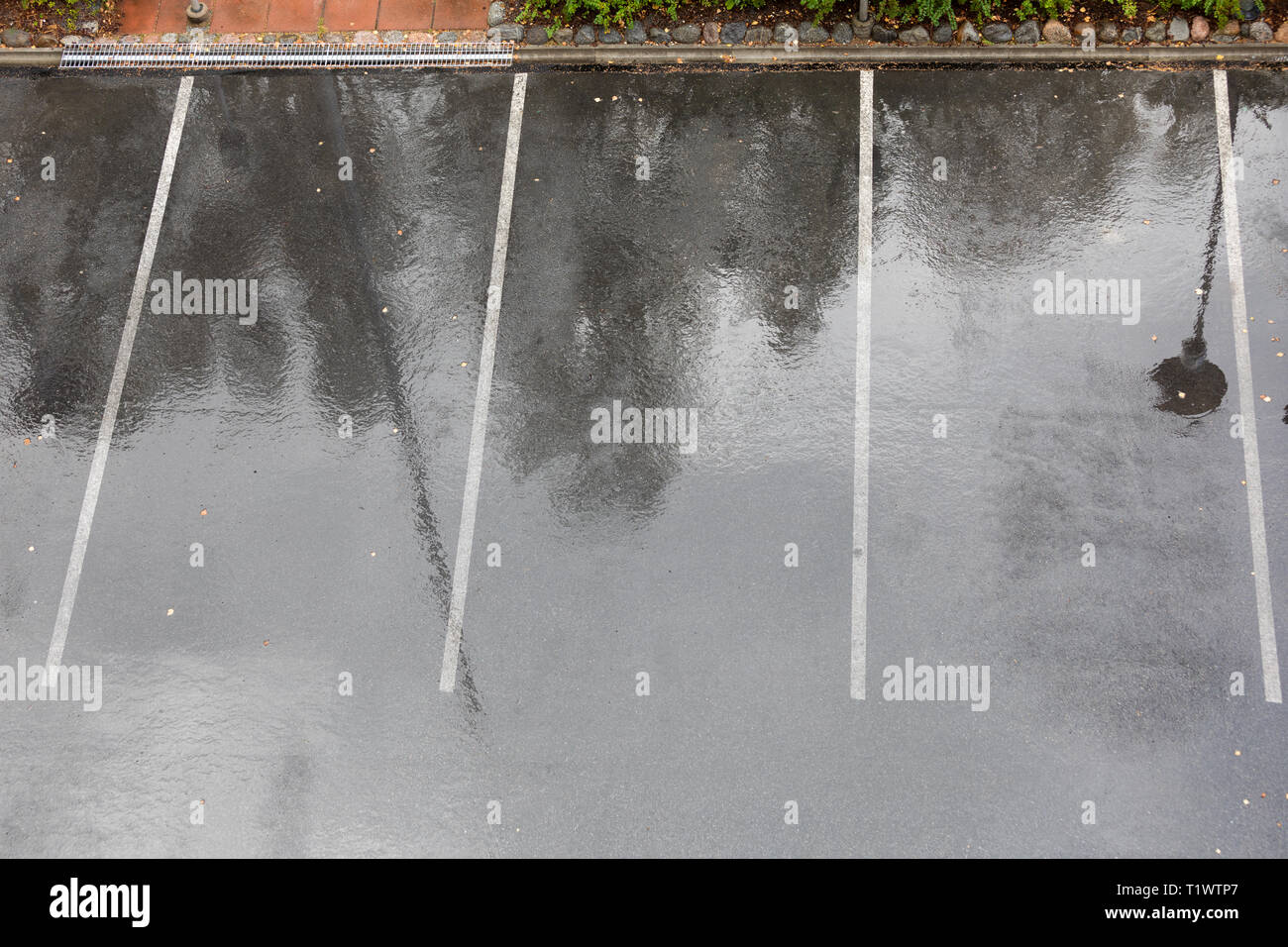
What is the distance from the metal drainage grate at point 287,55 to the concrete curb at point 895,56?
0.56 meters

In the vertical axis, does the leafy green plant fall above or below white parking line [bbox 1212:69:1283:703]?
above

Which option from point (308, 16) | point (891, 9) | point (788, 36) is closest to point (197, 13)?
point (308, 16)

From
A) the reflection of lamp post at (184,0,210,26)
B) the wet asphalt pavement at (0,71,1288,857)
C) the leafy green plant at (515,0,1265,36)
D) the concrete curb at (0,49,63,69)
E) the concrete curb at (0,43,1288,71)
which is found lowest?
the wet asphalt pavement at (0,71,1288,857)

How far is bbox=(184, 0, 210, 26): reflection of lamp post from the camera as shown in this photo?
10.1m

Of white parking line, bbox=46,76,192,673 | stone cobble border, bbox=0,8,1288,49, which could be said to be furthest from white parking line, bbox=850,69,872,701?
white parking line, bbox=46,76,192,673

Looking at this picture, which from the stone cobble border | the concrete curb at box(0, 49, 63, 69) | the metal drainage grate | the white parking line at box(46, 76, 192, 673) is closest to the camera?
the white parking line at box(46, 76, 192, 673)

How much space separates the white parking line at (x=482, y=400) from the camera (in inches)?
296

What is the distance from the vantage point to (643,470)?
26.4 ft

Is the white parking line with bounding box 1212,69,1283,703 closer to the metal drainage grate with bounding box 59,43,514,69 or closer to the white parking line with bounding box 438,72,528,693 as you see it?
the white parking line with bounding box 438,72,528,693

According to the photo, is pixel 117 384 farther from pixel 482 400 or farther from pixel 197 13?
pixel 197 13

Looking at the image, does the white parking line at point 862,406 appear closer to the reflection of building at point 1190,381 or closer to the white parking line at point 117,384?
the reflection of building at point 1190,381

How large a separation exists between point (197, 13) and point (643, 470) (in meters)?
7.06

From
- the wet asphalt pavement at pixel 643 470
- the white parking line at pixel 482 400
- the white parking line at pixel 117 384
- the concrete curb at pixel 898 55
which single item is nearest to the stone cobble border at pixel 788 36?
the concrete curb at pixel 898 55

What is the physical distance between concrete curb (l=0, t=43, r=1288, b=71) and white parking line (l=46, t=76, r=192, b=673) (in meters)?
3.50
